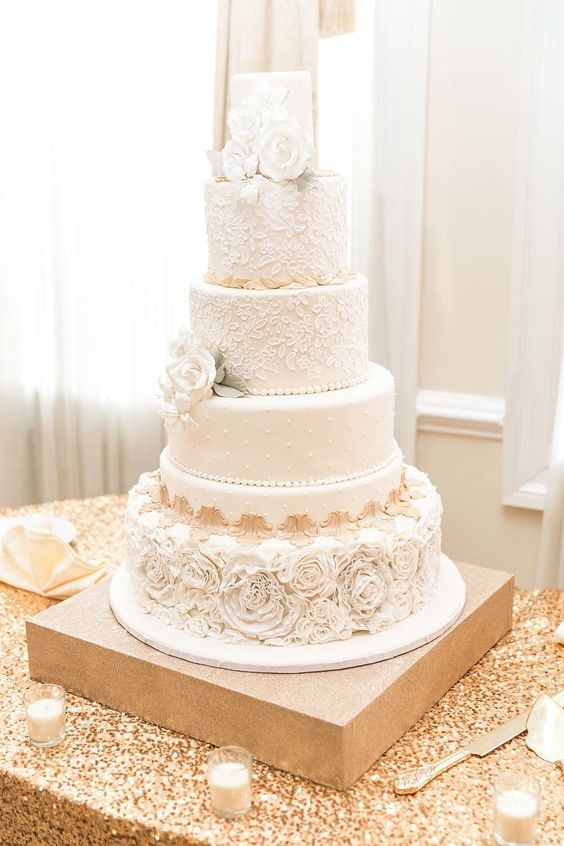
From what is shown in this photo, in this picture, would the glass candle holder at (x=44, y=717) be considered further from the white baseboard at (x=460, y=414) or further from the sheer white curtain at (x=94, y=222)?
the sheer white curtain at (x=94, y=222)

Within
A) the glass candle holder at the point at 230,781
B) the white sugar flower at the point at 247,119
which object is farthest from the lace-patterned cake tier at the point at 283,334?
the glass candle holder at the point at 230,781

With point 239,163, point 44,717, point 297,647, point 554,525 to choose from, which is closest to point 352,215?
point 554,525

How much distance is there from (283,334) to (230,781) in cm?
100

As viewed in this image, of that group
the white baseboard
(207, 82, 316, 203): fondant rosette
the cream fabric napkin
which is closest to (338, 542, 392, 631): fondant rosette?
(207, 82, 316, 203): fondant rosette

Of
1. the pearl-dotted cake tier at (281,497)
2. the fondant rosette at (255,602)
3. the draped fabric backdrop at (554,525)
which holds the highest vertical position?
the pearl-dotted cake tier at (281,497)

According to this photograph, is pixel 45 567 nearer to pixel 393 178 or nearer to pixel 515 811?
pixel 515 811

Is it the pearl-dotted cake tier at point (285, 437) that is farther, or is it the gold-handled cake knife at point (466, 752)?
the pearl-dotted cake tier at point (285, 437)

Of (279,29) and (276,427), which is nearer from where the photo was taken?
(276,427)

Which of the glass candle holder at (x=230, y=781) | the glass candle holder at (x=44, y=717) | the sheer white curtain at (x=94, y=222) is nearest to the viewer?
the glass candle holder at (x=230, y=781)

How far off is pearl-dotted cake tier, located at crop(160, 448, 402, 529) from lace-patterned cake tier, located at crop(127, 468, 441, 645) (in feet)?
0.21

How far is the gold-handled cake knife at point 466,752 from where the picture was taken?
6.76 feet

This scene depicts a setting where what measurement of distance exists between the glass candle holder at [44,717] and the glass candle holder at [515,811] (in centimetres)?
96

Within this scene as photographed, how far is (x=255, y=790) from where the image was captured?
207 centimetres

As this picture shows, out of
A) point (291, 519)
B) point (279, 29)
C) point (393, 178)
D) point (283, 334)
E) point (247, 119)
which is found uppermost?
point (279, 29)
